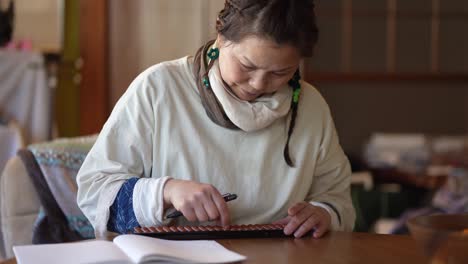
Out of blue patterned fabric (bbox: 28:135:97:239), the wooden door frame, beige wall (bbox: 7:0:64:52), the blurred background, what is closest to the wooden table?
blue patterned fabric (bbox: 28:135:97:239)

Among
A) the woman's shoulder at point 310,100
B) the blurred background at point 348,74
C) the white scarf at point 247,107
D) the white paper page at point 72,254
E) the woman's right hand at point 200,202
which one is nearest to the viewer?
the white paper page at point 72,254

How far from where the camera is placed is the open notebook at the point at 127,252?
38.7 inches

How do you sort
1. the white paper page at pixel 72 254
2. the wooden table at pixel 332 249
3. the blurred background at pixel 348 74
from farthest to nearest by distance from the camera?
the blurred background at pixel 348 74 → the wooden table at pixel 332 249 → the white paper page at pixel 72 254

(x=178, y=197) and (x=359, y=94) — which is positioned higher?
(x=178, y=197)

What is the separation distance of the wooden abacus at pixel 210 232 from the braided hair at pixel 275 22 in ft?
1.02

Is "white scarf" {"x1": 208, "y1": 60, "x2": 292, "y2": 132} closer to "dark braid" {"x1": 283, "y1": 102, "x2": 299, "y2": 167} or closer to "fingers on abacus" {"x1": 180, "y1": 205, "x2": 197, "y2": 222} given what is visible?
"dark braid" {"x1": 283, "y1": 102, "x2": 299, "y2": 167}

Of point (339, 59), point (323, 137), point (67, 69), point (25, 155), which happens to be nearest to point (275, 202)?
point (323, 137)

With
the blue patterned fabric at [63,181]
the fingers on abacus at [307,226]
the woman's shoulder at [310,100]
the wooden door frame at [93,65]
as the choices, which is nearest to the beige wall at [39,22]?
the wooden door frame at [93,65]

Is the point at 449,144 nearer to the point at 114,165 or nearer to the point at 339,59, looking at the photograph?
the point at 339,59

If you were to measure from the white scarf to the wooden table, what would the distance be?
253 millimetres

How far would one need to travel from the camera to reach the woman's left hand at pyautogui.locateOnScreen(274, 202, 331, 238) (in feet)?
4.20

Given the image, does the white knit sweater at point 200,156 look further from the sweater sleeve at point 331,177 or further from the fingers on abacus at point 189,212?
the fingers on abacus at point 189,212

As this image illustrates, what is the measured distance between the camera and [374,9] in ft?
16.7

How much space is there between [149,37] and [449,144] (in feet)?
7.01
